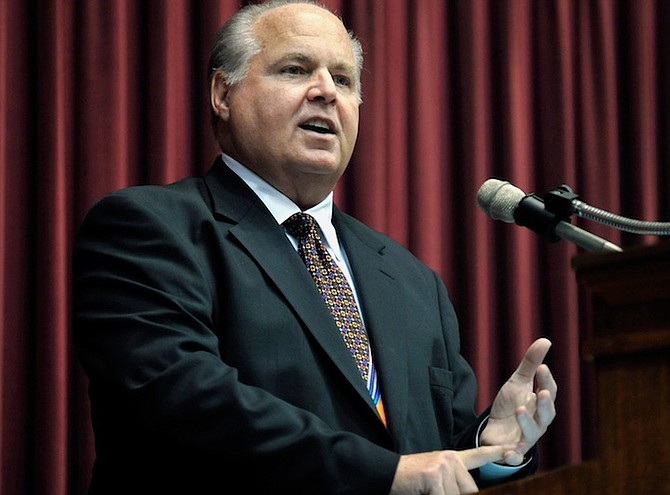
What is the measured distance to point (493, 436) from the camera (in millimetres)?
1967

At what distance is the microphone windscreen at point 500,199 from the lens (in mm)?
1688

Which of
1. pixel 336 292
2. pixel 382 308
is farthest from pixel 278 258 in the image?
pixel 382 308

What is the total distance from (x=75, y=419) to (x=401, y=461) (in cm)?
111

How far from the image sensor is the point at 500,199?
170 cm

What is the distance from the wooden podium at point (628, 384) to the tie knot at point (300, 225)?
3.27 feet

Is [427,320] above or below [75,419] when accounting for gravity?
above

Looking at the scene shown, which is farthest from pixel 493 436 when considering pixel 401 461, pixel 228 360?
pixel 228 360

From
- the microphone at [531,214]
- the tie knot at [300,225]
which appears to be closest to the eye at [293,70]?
the tie knot at [300,225]

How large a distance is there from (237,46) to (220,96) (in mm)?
112

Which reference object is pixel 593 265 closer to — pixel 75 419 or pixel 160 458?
pixel 160 458

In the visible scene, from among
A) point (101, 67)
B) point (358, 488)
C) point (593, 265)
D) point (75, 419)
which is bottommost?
point (75, 419)

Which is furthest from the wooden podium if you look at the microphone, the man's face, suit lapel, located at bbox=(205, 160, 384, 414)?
the man's face

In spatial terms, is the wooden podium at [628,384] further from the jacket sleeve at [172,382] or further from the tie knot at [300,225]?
the tie knot at [300,225]

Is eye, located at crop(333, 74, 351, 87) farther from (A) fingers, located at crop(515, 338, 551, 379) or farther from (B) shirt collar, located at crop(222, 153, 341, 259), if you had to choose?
(A) fingers, located at crop(515, 338, 551, 379)
